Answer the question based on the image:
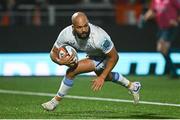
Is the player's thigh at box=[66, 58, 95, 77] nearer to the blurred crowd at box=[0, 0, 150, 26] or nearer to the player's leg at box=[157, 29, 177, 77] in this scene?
the player's leg at box=[157, 29, 177, 77]

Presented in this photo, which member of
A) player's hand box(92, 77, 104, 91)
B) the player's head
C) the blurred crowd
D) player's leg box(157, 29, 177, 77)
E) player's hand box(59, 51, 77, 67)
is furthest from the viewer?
the blurred crowd

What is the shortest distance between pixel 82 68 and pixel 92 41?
1.62 feet

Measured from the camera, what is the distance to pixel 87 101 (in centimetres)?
1368

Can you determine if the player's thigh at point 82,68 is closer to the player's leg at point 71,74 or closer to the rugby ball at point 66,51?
the player's leg at point 71,74

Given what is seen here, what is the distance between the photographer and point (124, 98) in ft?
46.8

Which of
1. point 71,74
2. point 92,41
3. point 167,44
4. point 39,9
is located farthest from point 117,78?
point 39,9

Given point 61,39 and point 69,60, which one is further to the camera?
point 61,39

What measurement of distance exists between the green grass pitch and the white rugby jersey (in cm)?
100

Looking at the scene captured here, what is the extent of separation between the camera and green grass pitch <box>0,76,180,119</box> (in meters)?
11.3

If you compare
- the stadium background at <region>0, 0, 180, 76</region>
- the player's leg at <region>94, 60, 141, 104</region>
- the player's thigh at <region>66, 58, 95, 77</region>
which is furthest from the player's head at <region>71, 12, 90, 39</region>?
the stadium background at <region>0, 0, 180, 76</region>

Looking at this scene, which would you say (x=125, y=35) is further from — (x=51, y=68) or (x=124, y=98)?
(x=124, y=98)

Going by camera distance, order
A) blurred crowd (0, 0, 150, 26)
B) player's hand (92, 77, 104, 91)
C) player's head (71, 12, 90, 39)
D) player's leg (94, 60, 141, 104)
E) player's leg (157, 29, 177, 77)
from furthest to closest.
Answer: blurred crowd (0, 0, 150, 26) → player's leg (157, 29, 177, 77) → player's leg (94, 60, 141, 104) → player's head (71, 12, 90, 39) → player's hand (92, 77, 104, 91)

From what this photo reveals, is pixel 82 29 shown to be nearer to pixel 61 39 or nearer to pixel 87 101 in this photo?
pixel 61 39

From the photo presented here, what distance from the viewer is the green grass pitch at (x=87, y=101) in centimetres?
1132
